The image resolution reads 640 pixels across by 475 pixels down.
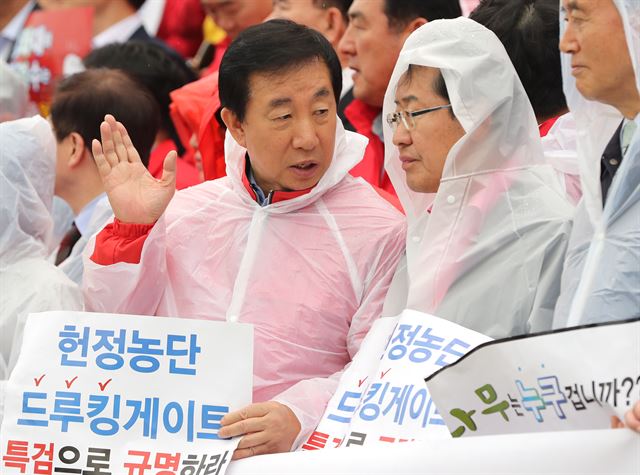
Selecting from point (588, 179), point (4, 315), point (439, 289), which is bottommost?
point (4, 315)

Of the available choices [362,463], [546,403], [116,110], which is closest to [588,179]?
[546,403]

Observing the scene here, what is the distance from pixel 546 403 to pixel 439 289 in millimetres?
722

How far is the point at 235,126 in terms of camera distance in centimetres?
424

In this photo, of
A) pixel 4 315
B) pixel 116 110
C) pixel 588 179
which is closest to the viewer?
pixel 588 179

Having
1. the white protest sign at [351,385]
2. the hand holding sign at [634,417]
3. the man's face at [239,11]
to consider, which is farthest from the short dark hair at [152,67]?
the hand holding sign at [634,417]

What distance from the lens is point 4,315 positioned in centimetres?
435

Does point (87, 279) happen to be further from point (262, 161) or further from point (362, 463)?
point (362, 463)

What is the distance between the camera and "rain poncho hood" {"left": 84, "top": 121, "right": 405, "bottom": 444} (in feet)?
12.8

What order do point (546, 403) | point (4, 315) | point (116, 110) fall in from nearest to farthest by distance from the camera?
point (546, 403) → point (4, 315) → point (116, 110)

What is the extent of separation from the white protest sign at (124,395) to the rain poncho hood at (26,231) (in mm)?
704

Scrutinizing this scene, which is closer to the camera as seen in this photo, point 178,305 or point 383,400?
point 383,400

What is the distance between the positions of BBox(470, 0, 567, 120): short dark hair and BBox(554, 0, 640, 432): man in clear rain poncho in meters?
0.62

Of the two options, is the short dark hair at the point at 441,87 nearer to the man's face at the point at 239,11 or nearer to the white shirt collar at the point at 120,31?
the man's face at the point at 239,11

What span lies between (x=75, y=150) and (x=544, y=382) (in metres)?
2.84
